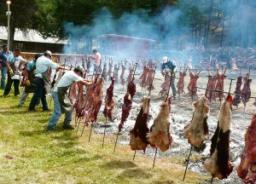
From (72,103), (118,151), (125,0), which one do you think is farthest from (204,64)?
(118,151)

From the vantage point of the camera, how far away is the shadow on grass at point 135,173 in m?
10.3

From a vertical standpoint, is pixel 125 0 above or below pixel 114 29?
above

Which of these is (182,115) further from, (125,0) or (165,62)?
(125,0)

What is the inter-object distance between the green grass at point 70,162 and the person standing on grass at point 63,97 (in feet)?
1.31

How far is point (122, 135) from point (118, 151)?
2.10m

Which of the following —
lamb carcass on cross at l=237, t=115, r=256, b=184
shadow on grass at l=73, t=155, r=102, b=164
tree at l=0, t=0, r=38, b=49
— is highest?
tree at l=0, t=0, r=38, b=49

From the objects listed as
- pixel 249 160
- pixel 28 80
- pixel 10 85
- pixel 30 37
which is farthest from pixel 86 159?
pixel 30 37

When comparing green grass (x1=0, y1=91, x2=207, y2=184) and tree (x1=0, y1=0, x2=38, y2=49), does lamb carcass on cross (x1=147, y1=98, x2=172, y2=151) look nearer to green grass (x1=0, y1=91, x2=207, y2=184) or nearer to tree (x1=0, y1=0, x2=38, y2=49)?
green grass (x1=0, y1=91, x2=207, y2=184)

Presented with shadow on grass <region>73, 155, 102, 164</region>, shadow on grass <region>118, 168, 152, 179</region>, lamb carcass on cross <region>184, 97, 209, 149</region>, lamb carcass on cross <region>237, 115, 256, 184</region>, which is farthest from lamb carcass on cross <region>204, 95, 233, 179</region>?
shadow on grass <region>73, 155, 102, 164</region>

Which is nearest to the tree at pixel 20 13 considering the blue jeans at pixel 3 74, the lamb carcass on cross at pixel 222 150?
the blue jeans at pixel 3 74

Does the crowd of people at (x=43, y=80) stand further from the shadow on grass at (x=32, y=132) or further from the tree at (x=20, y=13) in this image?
the tree at (x=20, y=13)

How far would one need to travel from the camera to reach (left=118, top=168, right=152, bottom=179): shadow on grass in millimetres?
10266

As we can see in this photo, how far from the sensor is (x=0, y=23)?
205 ft

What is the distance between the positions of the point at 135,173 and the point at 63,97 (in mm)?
4773
